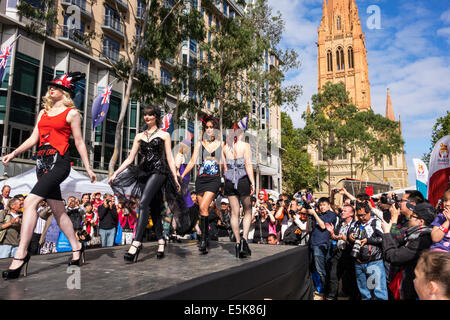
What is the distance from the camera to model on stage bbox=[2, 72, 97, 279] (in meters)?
3.22

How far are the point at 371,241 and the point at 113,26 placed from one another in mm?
25042

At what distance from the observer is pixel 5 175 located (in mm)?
15750

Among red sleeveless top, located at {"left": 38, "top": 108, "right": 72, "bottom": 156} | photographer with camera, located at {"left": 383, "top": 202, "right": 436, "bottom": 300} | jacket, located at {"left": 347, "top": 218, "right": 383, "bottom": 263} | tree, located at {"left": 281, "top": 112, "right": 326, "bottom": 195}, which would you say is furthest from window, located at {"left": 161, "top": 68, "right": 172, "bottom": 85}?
photographer with camera, located at {"left": 383, "top": 202, "right": 436, "bottom": 300}

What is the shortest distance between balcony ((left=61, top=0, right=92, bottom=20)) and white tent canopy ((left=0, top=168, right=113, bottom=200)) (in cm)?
1446

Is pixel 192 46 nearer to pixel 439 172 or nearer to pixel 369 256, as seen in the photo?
pixel 439 172

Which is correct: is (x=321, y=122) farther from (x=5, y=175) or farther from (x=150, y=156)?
(x=150, y=156)

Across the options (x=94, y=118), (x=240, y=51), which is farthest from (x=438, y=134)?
(x=94, y=118)

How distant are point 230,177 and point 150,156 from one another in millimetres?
1241

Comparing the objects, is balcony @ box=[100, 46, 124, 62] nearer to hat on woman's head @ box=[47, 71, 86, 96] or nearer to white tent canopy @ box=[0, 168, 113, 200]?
white tent canopy @ box=[0, 168, 113, 200]

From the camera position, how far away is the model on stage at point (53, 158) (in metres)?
3.22

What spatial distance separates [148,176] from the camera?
4262 mm

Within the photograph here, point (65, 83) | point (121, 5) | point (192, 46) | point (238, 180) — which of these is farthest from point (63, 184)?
point (192, 46)

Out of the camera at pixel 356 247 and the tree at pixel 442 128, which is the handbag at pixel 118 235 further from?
the tree at pixel 442 128

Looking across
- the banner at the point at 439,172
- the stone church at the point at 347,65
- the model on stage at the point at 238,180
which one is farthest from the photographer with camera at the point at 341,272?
the stone church at the point at 347,65
